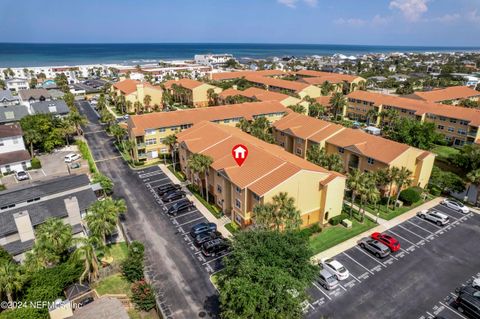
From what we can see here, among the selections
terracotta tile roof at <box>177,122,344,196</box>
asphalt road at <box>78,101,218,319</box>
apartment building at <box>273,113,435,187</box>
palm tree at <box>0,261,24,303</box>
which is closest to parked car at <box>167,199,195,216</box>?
asphalt road at <box>78,101,218,319</box>

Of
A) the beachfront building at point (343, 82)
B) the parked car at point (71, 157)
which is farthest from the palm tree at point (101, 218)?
the beachfront building at point (343, 82)

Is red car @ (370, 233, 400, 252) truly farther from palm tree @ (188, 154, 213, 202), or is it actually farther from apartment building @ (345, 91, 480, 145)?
apartment building @ (345, 91, 480, 145)

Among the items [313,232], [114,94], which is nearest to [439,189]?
[313,232]

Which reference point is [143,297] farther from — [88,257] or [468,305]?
[468,305]

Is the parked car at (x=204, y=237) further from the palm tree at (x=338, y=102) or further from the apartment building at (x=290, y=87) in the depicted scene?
the apartment building at (x=290, y=87)

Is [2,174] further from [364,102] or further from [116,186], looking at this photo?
[364,102]

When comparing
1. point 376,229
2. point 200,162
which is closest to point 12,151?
point 200,162
